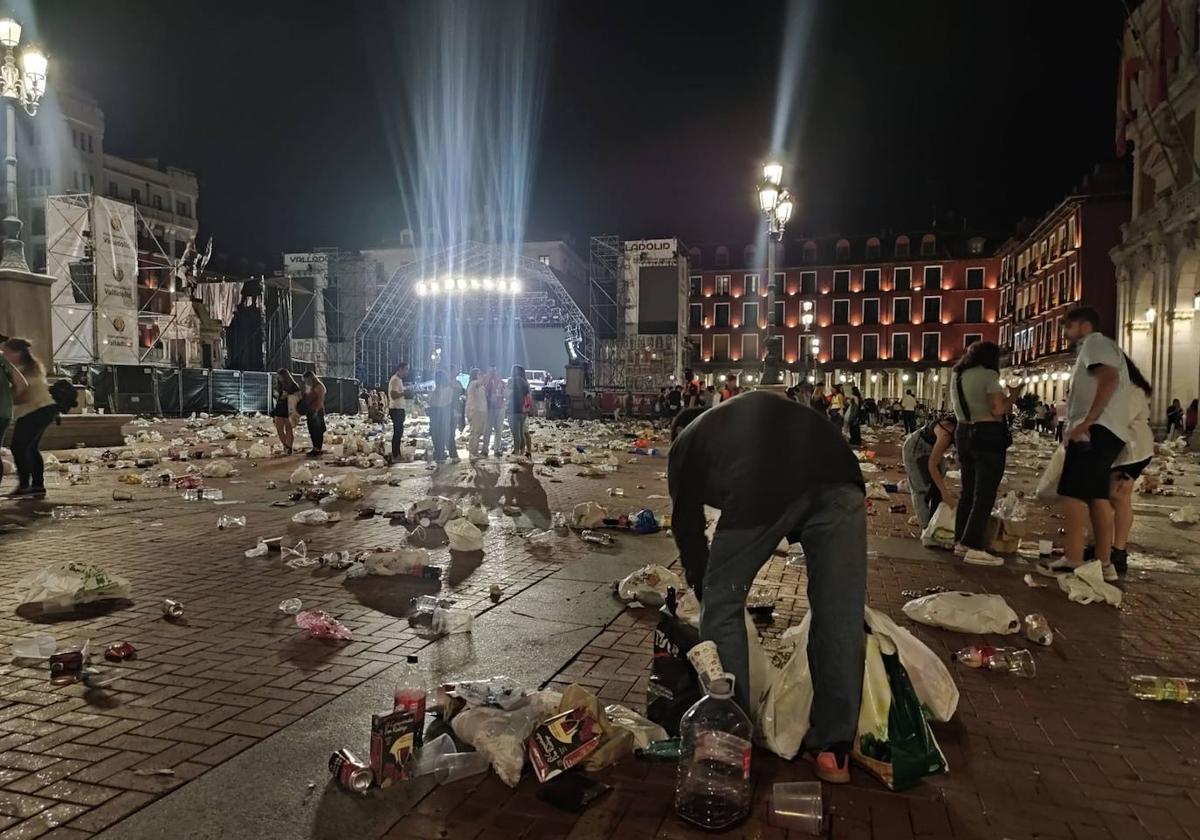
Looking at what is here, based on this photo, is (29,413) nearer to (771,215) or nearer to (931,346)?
(771,215)

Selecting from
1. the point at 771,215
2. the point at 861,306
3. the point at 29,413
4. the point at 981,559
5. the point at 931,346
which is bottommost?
the point at 981,559

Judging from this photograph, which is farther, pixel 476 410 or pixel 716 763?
pixel 476 410

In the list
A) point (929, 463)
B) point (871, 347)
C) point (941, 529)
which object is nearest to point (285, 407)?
point (929, 463)

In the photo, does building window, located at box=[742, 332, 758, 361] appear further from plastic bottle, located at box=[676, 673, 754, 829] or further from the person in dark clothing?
plastic bottle, located at box=[676, 673, 754, 829]

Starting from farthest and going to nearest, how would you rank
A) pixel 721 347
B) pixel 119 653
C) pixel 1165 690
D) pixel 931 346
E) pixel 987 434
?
pixel 721 347, pixel 931 346, pixel 987 434, pixel 119 653, pixel 1165 690

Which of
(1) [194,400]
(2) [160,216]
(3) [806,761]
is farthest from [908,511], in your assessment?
(2) [160,216]

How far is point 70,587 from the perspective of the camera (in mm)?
4668

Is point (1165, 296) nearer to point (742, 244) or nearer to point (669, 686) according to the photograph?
point (669, 686)

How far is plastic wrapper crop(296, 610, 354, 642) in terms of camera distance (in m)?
4.21

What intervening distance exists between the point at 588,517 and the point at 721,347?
67.6 m

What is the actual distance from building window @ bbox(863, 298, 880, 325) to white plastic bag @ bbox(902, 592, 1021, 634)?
2803 inches

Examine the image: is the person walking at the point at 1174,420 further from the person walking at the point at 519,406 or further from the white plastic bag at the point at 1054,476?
the white plastic bag at the point at 1054,476

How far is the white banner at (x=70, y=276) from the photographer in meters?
25.5

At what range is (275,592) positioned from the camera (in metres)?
5.21
